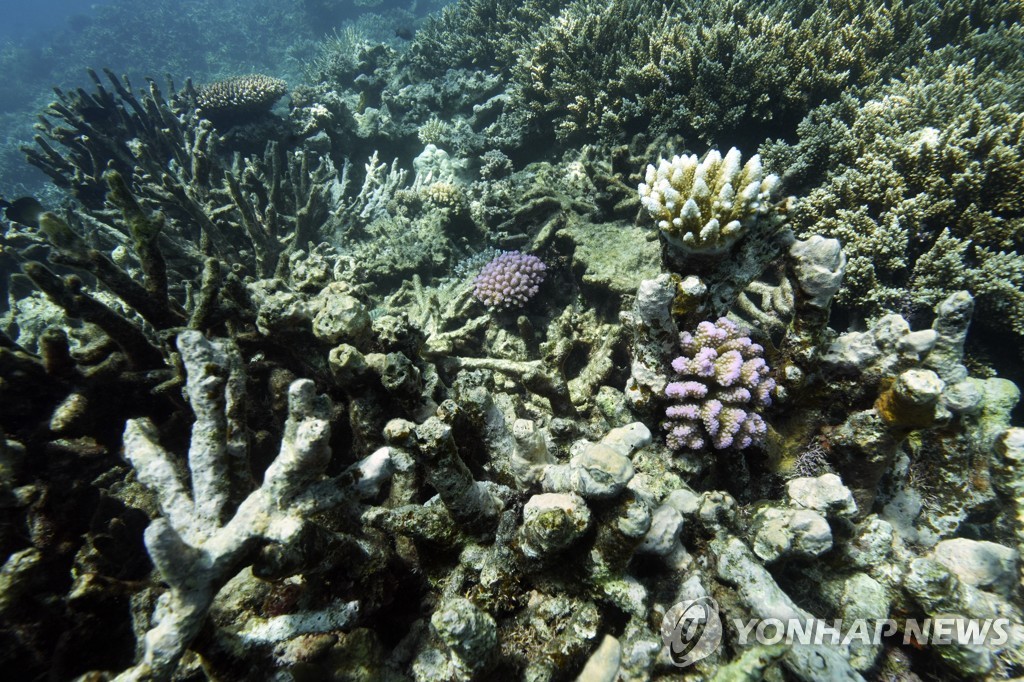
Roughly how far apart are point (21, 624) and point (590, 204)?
209 inches

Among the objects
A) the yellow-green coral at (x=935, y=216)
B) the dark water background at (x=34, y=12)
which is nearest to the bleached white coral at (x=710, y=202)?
the yellow-green coral at (x=935, y=216)

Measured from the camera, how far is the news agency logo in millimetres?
1954

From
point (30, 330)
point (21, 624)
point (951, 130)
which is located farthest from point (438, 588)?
point (30, 330)

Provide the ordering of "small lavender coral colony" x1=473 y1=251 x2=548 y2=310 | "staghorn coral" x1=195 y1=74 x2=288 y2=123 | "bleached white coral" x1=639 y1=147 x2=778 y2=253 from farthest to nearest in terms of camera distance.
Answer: "staghorn coral" x1=195 y1=74 x2=288 y2=123 → "small lavender coral colony" x1=473 y1=251 x2=548 y2=310 → "bleached white coral" x1=639 y1=147 x2=778 y2=253

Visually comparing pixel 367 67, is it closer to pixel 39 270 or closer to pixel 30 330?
pixel 30 330

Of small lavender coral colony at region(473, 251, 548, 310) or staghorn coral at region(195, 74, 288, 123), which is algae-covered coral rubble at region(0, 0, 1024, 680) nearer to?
A: small lavender coral colony at region(473, 251, 548, 310)

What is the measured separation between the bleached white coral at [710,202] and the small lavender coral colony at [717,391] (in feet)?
1.72

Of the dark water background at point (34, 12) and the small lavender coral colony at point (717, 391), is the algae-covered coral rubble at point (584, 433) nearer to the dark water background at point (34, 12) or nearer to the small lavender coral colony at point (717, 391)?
the small lavender coral colony at point (717, 391)

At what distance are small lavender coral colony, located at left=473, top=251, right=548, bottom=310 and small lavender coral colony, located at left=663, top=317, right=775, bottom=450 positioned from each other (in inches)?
74.0

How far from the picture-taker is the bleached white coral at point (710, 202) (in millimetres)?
2496

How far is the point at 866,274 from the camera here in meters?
3.48

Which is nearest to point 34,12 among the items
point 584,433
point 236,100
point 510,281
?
point 236,100

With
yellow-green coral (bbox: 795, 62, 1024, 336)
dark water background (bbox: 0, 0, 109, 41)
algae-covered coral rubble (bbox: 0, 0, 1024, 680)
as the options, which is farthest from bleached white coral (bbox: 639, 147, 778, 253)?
dark water background (bbox: 0, 0, 109, 41)

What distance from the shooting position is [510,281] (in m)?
4.25
